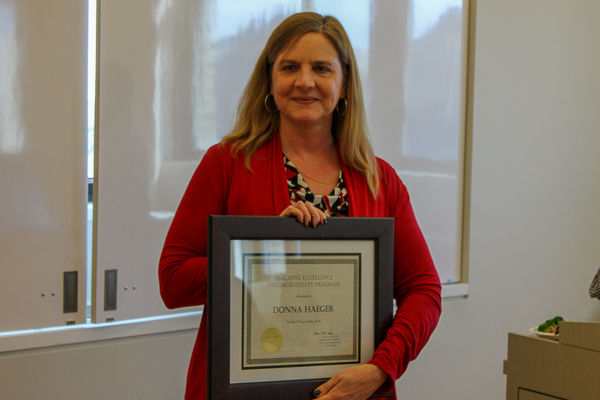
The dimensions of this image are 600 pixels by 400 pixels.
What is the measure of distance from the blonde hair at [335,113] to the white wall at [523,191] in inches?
76.6

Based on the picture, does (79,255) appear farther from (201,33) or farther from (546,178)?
(546,178)

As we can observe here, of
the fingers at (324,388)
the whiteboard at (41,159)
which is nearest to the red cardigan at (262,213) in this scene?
the fingers at (324,388)

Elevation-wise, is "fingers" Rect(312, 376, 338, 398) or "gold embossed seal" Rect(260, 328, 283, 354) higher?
"gold embossed seal" Rect(260, 328, 283, 354)

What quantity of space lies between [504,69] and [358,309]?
→ 262cm

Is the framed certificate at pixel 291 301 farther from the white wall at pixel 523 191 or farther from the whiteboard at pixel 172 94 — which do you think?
the white wall at pixel 523 191

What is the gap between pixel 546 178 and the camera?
353 cm

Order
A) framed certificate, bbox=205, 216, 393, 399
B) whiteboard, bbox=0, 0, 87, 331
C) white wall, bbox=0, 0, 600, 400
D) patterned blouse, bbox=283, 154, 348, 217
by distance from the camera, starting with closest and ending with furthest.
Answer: framed certificate, bbox=205, 216, 393, 399
patterned blouse, bbox=283, 154, 348, 217
whiteboard, bbox=0, 0, 87, 331
white wall, bbox=0, 0, 600, 400

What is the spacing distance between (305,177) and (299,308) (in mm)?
356

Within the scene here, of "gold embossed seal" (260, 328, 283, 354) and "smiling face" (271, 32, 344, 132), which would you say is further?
"smiling face" (271, 32, 344, 132)

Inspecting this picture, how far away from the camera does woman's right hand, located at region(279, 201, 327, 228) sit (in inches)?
43.0

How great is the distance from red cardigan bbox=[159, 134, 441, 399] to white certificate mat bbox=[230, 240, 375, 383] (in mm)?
87

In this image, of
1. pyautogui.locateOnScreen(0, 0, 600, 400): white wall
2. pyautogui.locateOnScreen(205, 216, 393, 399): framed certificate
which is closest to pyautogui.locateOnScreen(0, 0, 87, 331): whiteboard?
pyautogui.locateOnScreen(205, 216, 393, 399): framed certificate

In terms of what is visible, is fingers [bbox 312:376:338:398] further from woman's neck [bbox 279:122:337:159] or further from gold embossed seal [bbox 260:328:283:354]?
woman's neck [bbox 279:122:337:159]

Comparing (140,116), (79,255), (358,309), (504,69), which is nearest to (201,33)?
(140,116)
